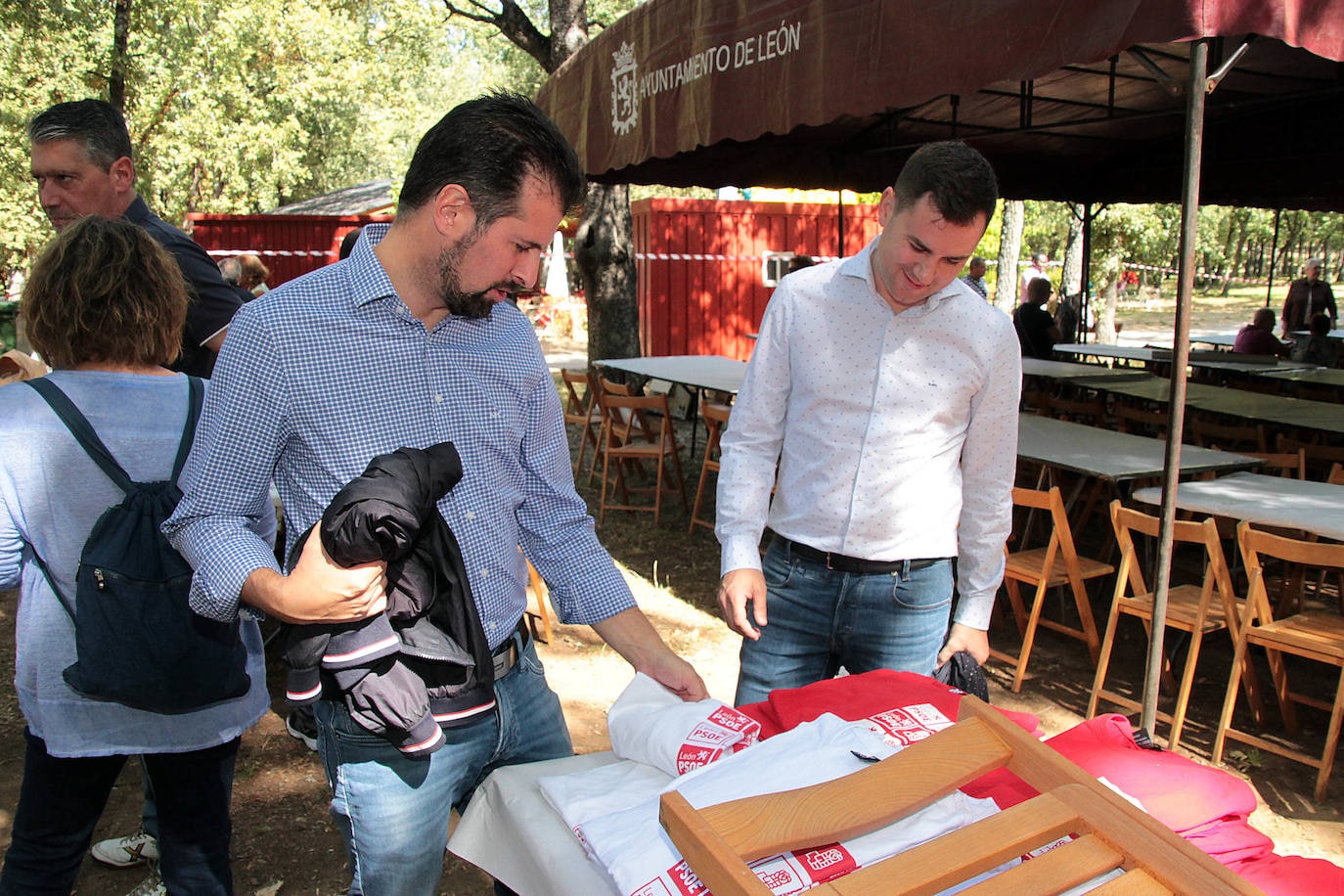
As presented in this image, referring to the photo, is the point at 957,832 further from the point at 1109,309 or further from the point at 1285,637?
the point at 1109,309

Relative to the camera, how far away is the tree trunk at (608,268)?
10062mm

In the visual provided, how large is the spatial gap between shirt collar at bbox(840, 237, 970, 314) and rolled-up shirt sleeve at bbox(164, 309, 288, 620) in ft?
4.27

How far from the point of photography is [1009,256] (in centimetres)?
1728

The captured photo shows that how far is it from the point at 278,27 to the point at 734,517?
2252 cm

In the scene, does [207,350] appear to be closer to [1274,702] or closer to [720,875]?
[720,875]

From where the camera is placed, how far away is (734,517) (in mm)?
2205

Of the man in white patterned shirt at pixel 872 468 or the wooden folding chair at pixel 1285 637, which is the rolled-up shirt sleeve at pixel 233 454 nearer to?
the man in white patterned shirt at pixel 872 468

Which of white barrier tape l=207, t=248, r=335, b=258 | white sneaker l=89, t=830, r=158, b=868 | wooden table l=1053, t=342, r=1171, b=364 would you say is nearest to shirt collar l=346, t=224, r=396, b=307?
white sneaker l=89, t=830, r=158, b=868

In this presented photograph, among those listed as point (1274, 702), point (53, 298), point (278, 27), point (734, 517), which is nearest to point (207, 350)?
point (53, 298)

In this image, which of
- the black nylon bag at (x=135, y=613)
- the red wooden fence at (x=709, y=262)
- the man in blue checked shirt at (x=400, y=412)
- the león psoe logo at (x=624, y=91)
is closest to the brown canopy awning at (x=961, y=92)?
the león psoe logo at (x=624, y=91)

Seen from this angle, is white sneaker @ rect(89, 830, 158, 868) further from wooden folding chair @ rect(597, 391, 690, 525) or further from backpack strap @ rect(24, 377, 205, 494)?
wooden folding chair @ rect(597, 391, 690, 525)

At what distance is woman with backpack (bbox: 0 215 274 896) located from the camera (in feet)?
6.06

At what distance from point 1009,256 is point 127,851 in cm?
1693

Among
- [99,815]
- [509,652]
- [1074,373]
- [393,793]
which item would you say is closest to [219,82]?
[1074,373]
